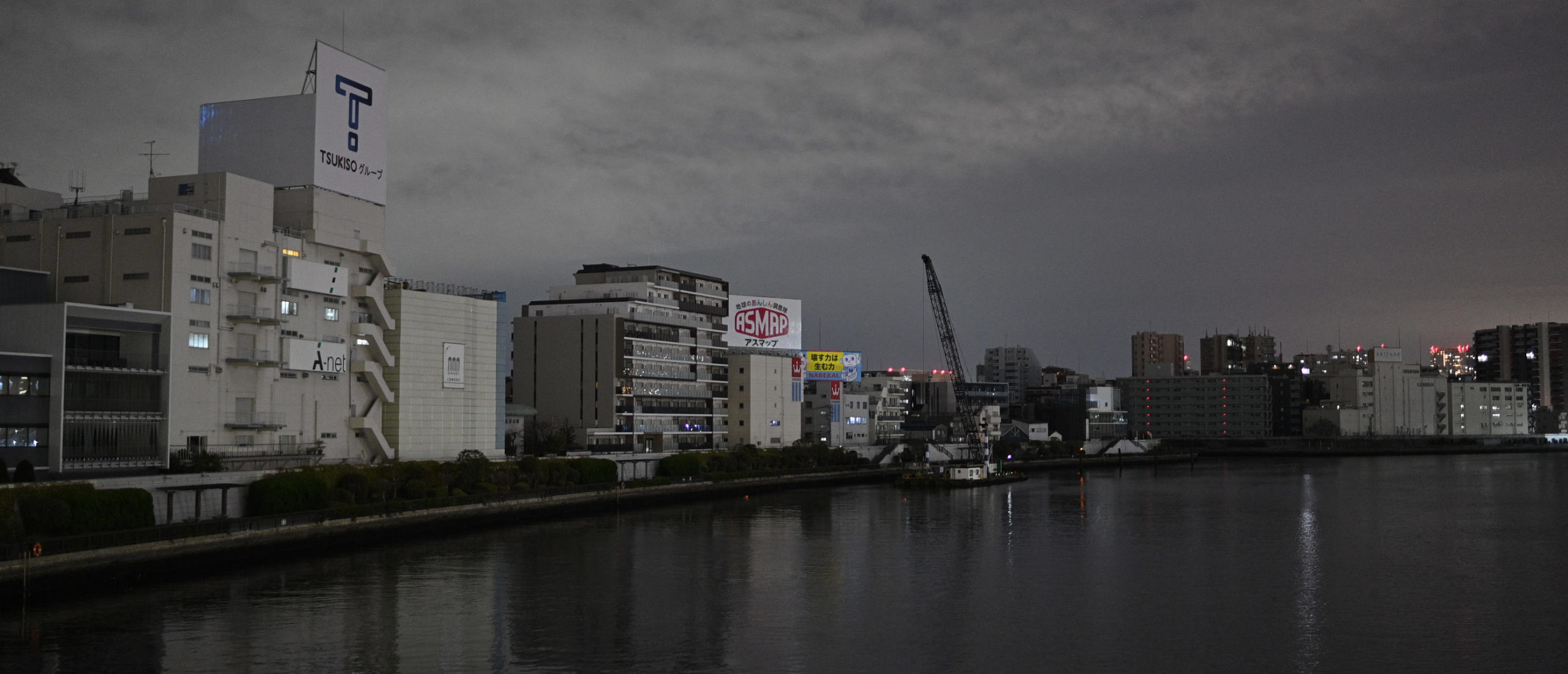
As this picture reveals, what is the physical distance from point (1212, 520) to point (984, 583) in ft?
92.7

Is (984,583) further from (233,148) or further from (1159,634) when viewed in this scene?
(233,148)

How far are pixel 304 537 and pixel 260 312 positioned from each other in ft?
40.9

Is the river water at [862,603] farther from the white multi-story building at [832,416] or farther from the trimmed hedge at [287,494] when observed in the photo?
the white multi-story building at [832,416]

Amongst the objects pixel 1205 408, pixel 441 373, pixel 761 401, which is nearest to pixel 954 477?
pixel 761 401

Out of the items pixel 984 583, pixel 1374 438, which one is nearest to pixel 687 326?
pixel 984 583

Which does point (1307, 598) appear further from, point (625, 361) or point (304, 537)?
point (625, 361)

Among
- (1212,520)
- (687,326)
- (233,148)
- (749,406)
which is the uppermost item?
(233,148)

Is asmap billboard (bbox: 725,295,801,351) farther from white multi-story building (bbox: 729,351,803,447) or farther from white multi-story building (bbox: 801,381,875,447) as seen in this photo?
white multi-story building (bbox: 801,381,875,447)

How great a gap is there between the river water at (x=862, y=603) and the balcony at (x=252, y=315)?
1175cm

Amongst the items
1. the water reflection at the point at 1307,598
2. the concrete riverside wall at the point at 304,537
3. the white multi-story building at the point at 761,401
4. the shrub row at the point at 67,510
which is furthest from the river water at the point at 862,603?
the white multi-story building at the point at 761,401

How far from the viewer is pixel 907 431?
475ft

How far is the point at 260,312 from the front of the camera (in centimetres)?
5209

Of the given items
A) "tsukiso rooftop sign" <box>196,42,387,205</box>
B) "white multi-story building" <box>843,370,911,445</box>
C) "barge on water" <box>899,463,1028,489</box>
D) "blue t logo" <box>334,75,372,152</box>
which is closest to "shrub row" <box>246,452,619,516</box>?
"tsukiso rooftop sign" <box>196,42,387,205</box>

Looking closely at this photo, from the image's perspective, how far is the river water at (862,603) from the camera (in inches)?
1095
